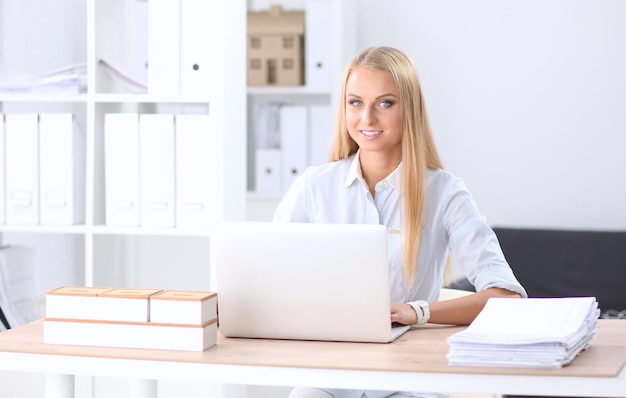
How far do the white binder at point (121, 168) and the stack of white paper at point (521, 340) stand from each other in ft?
4.92

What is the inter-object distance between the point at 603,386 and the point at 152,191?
171cm

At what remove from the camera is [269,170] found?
4262mm

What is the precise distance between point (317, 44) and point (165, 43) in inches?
56.7

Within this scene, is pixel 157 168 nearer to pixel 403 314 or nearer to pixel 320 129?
pixel 403 314

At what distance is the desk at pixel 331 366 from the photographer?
1.53 metres

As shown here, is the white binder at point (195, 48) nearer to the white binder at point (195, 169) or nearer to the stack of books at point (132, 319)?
the white binder at point (195, 169)

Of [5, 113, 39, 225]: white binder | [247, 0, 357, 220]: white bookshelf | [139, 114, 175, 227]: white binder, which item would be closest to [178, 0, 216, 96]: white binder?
[139, 114, 175, 227]: white binder

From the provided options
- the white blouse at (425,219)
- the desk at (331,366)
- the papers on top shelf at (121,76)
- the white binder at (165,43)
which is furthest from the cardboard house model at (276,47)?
the desk at (331,366)

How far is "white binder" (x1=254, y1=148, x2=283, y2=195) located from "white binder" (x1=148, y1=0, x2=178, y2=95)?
4.66 feet

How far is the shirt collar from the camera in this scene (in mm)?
2205

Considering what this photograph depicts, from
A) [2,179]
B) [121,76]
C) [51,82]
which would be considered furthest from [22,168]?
[121,76]

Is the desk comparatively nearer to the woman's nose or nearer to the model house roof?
the woman's nose

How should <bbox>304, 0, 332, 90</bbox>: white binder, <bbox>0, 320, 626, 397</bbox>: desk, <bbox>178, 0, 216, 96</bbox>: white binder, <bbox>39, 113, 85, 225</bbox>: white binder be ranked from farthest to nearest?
1. <bbox>304, 0, 332, 90</bbox>: white binder
2. <bbox>39, 113, 85, 225</bbox>: white binder
3. <bbox>178, 0, 216, 96</bbox>: white binder
4. <bbox>0, 320, 626, 397</bbox>: desk

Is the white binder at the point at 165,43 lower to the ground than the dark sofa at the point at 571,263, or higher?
higher
